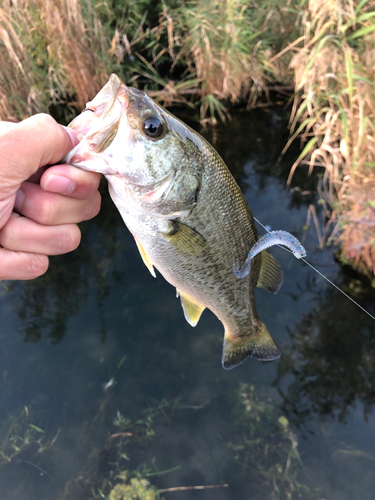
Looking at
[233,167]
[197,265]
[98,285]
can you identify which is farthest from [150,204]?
[233,167]

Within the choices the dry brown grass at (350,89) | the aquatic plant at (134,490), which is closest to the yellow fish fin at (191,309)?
the aquatic plant at (134,490)

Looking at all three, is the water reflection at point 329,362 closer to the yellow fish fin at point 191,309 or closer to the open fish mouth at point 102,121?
the yellow fish fin at point 191,309

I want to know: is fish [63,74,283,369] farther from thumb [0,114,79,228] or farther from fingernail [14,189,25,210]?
fingernail [14,189,25,210]

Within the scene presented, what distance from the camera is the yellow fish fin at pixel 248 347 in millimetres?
2057

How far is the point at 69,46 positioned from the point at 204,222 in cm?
382

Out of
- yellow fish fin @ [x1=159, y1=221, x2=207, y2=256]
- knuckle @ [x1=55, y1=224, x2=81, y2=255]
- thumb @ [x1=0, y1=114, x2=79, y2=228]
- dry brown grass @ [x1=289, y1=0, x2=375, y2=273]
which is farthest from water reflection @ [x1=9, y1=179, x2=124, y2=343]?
dry brown grass @ [x1=289, y1=0, x2=375, y2=273]

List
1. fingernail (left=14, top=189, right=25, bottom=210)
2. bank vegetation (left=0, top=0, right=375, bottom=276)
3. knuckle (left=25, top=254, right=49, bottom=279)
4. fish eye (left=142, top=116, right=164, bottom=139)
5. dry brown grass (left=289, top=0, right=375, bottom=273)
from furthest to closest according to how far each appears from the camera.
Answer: bank vegetation (left=0, top=0, right=375, bottom=276) < dry brown grass (left=289, top=0, right=375, bottom=273) < knuckle (left=25, top=254, right=49, bottom=279) < fingernail (left=14, top=189, right=25, bottom=210) < fish eye (left=142, top=116, right=164, bottom=139)

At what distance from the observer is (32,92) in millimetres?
3957

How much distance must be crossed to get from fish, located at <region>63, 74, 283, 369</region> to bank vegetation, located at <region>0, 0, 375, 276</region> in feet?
7.15

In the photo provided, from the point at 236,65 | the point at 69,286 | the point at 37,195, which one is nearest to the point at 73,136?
the point at 37,195

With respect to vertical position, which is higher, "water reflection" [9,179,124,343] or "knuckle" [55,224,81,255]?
"knuckle" [55,224,81,255]

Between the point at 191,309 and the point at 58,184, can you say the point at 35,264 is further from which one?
the point at 191,309

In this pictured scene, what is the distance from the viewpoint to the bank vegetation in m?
3.16

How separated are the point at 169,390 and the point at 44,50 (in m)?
4.70
